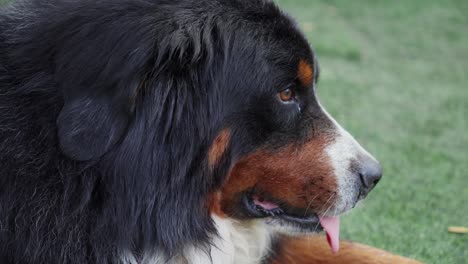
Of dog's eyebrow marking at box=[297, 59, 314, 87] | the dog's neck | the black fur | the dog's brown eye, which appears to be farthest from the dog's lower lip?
dog's eyebrow marking at box=[297, 59, 314, 87]

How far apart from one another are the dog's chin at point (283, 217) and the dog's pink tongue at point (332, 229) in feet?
0.08

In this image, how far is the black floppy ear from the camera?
2.39m

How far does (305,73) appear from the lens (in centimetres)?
284

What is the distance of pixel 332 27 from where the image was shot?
809 cm

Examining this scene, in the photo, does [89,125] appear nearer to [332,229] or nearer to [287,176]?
[287,176]

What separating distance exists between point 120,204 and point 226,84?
0.61 metres

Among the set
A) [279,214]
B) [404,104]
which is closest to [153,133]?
[279,214]

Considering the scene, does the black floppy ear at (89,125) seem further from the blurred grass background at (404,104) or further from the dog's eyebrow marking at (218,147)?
the blurred grass background at (404,104)

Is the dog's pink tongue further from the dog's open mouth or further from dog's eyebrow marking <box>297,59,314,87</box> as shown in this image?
dog's eyebrow marking <box>297,59,314,87</box>

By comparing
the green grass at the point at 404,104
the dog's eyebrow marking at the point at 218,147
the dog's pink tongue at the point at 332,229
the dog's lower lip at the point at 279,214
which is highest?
the dog's eyebrow marking at the point at 218,147

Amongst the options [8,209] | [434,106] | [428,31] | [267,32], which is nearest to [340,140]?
[267,32]

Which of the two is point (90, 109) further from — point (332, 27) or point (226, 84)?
point (332, 27)

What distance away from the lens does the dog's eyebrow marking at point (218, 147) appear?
Answer: 8.68 feet

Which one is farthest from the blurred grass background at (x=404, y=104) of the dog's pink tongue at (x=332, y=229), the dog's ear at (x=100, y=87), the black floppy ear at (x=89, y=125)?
the black floppy ear at (x=89, y=125)
